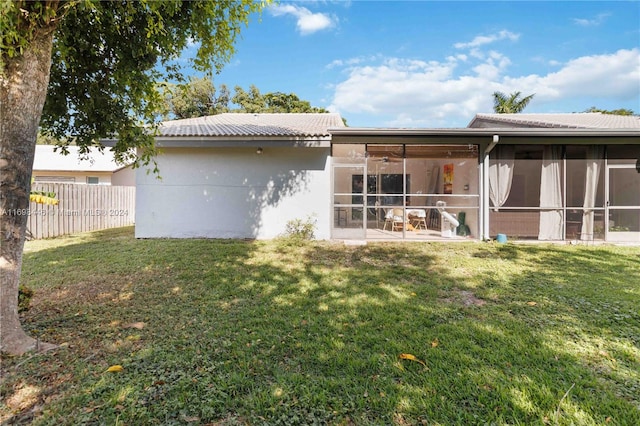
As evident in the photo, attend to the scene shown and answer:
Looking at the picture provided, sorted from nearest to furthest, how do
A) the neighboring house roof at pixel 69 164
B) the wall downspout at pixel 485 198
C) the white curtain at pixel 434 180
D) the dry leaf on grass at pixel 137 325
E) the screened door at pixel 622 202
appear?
the dry leaf on grass at pixel 137 325, the screened door at pixel 622 202, the wall downspout at pixel 485 198, the white curtain at pixel 434 180, the neighboring house roof at pixel 69 164

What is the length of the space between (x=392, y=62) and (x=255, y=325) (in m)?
15.6

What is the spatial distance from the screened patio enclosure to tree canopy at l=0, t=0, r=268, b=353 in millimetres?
5275

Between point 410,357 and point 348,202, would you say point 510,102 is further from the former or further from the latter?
point 410,357

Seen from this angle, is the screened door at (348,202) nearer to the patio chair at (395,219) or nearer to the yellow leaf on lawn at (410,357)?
the patio chair at (395,219)

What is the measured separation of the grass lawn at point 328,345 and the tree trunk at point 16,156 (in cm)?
43

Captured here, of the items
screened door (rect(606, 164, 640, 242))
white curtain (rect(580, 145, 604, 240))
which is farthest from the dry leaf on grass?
screened door (rect(606, 164, 640, 242))

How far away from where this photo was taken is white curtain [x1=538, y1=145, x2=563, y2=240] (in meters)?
9.33

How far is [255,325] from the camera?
12.1ft

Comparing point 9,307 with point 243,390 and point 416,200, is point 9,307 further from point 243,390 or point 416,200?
point 416,200

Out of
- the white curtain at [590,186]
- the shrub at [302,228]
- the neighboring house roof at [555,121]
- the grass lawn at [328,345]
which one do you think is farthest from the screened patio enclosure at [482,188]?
the grass lawn at [328,345]

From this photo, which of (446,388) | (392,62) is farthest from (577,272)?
(392,62)

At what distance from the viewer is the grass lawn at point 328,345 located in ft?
7.43

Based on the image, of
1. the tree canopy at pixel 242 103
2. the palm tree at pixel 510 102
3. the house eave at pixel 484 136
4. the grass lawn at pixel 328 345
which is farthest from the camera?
the tree canopy at pixel 242 103

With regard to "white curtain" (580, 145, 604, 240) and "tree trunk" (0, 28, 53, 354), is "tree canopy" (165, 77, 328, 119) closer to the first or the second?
"white curtain" (580, 145, 604, 240)
